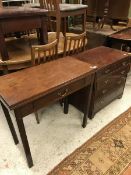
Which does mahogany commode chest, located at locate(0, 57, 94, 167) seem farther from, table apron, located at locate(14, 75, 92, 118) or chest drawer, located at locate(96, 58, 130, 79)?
chest drawer, located at locate(96, 58, 130, 79)

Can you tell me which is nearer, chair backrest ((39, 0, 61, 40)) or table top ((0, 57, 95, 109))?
table top ((0, 57, 95, 109))

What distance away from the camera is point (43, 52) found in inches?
63.6

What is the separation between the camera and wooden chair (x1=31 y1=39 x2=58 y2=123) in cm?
150

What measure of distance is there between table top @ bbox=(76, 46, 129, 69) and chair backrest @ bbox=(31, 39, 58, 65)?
0.89 ft

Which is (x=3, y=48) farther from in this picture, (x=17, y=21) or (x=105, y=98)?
(x=105, y=98)

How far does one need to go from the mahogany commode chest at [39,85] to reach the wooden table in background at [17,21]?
46 cm

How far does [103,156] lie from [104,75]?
2.48 ft

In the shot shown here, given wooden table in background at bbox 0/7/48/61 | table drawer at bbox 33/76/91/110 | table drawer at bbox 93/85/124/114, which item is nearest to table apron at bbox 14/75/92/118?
table drawer at bbox 33/76/91/110

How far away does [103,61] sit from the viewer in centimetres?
163

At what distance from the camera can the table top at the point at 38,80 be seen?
1.04 metres

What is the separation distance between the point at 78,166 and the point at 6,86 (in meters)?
0.89

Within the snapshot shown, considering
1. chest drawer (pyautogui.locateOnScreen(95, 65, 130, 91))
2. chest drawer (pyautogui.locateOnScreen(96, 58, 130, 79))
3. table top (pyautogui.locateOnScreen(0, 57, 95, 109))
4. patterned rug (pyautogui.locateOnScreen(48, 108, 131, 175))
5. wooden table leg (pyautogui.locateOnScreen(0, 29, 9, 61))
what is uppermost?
wooden table leg (pyautogui.locateOnScreen(0, 29, 9, 61))

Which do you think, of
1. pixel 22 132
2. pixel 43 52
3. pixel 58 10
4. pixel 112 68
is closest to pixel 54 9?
pixel 58 10

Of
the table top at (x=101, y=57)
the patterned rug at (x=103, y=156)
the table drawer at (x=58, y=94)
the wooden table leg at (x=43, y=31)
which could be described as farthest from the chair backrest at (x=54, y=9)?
the patterned rug at (x=103, y=156)
